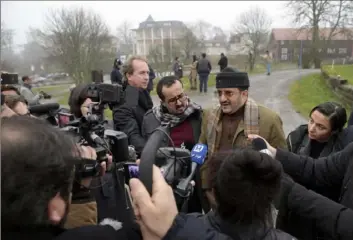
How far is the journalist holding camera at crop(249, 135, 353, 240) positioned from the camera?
1.56 meters

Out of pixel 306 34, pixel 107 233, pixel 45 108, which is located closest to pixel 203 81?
pixel 306 34

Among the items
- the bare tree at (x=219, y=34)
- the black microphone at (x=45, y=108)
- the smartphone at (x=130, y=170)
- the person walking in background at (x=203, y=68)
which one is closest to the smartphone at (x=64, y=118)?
the black microphone at (x=45, y=108)

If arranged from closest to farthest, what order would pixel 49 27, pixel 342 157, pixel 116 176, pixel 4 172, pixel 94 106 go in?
pixel 4 172
pixel 116 176
pixel 342 157
pixel 94 106
pixel 49 27

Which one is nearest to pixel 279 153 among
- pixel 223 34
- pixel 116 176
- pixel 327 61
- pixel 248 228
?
pixel 248 228

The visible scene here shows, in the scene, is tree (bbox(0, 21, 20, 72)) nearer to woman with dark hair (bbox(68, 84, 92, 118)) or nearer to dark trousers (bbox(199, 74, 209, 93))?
woman with dark hair (bbox(68, 84, 92, 118))

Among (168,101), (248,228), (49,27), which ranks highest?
(49,27)

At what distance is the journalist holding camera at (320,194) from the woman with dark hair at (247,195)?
187 millimetres

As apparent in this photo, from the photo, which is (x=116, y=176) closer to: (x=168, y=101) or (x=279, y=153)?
(x=279, y=153)

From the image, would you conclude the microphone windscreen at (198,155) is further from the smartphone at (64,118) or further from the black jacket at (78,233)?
the smartphone at (64,118)

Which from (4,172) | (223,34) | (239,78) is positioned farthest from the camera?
(223,34)

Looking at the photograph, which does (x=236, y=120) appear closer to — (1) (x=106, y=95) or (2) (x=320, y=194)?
(2) (x=320, y=194)

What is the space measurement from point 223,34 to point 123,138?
226 ft

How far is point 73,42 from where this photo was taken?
66.3ft

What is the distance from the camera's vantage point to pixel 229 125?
111 inches
